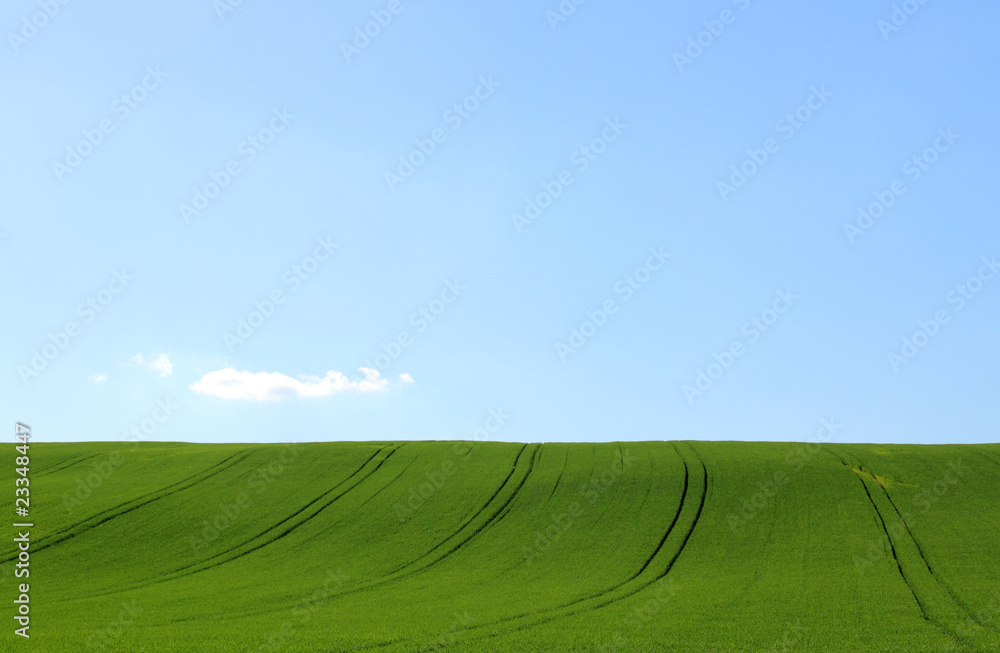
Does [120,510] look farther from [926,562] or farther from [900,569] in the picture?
[926,562]

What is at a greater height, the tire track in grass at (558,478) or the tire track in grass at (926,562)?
the tire track in grass at (558,478)

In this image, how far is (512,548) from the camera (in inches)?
1182

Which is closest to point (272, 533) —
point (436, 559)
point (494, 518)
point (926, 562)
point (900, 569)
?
point (436, 559)

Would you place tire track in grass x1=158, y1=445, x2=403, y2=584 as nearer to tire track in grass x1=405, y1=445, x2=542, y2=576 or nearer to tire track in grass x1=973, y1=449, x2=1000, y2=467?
tire track in grass x1=405, y1=445, x2=542, y2=576

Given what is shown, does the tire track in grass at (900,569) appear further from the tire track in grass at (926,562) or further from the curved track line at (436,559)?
the curved track line at (436,559)

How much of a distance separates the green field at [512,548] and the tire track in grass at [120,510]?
131mm

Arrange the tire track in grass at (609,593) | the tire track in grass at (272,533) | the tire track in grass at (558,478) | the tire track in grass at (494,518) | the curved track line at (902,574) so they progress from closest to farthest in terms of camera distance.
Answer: the curved track line at (902,574), the tire track in grass at (609,593), the tire track in grass at (272,533), the tire track in grass at (494,518), the tire track in grass at (558,478)

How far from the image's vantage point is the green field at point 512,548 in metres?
19.3

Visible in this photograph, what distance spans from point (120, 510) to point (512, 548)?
17366 mm

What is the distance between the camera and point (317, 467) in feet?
134

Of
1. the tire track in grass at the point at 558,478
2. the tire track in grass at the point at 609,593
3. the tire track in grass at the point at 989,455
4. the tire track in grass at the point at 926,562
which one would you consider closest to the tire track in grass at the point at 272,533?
the tire track in grass at the point at 558,478

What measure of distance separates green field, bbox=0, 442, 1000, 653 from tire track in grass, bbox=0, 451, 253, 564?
13 centimetres

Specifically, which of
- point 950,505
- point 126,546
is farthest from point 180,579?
point 950,505

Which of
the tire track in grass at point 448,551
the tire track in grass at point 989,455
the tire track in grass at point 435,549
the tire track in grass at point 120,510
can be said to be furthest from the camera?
the tire track in grass at point 989,455
